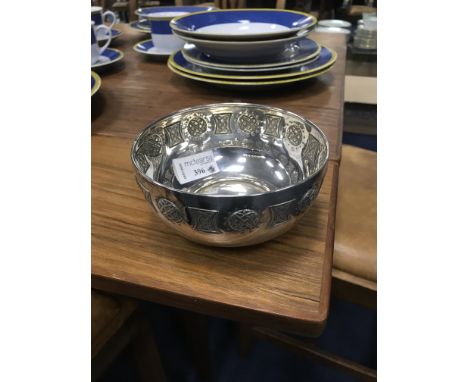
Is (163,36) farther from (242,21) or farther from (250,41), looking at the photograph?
(250,41)

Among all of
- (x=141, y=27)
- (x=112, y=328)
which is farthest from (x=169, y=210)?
(x=141, y=27)

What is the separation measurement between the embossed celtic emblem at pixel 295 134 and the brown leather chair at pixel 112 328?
0.31 meters

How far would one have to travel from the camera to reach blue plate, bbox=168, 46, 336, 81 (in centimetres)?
66

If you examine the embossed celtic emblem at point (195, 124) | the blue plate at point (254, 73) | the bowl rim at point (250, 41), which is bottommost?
the embossed celtic emblem at point (195, 124)

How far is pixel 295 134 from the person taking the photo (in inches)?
17.7

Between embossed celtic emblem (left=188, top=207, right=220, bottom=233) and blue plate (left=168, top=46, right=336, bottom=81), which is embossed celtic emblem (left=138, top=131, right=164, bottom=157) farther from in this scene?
blue plate (left=168, top=46, right=336, bottom=81)

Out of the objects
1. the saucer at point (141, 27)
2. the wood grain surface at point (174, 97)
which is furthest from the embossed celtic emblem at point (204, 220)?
the saucer at point (141, 27)

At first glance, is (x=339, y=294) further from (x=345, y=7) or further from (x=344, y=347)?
(x=345, y=7)

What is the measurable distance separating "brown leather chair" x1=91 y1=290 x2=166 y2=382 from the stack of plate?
0.40 m

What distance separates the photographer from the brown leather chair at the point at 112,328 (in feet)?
1.60

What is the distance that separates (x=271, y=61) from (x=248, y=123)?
0.86 feet

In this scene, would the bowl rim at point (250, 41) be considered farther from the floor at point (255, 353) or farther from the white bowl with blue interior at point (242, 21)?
the floor at point (255, 353)

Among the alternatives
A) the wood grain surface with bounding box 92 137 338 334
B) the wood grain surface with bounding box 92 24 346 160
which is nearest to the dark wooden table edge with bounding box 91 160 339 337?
the wood grain surface with bounding box 92 137 338 334

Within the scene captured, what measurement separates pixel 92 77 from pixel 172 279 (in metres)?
0.47
